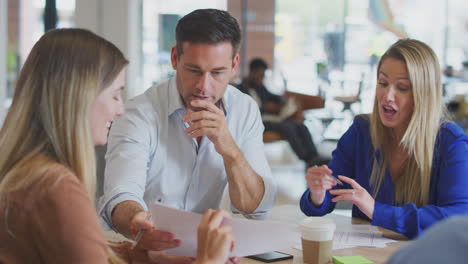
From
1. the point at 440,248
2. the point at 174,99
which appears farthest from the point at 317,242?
the point at 440,248

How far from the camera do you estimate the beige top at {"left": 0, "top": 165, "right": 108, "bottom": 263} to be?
4.00ft

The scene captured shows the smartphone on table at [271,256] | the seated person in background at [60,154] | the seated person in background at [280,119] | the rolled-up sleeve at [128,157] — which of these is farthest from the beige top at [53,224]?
the seated person in background at [280,119]

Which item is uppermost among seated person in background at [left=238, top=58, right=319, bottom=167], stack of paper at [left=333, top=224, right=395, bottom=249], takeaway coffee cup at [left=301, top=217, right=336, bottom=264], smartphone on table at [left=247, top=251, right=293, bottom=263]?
takeaway coffee cup at [left=301, top=217, right=336, bottom=264]

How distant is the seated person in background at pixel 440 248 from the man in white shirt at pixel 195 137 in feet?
4.78

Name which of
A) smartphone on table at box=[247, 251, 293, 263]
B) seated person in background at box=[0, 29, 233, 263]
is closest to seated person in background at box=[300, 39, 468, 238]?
smartphone on table at box=[247, 251, 293, 263]

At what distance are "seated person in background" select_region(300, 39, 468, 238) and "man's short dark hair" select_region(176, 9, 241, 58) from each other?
21.9 inches

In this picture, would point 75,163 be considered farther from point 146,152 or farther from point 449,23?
point 449,23

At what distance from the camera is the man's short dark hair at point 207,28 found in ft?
7.18

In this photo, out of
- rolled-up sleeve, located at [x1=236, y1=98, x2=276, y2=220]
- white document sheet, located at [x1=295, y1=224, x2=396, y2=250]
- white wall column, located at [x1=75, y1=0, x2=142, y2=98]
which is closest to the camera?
white document sheet, located at [x1=295, y1=224, x2=396, y2=250]

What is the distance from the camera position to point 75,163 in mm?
1324

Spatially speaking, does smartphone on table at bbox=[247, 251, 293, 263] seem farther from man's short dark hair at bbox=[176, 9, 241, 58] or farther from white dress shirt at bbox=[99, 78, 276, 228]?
man's short dark hair at bbox=[176, 9, 241, 58]

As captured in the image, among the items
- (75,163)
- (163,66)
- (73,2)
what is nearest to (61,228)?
(75,163)

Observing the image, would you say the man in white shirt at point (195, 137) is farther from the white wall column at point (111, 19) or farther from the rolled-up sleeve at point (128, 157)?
the white wall column at point (111, 19)

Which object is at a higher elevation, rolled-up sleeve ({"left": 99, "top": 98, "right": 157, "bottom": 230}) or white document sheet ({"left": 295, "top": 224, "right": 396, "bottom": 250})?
rolled-up sleeve ({"left": 99, "top": 98, "right": 157, "bottom": 230})
